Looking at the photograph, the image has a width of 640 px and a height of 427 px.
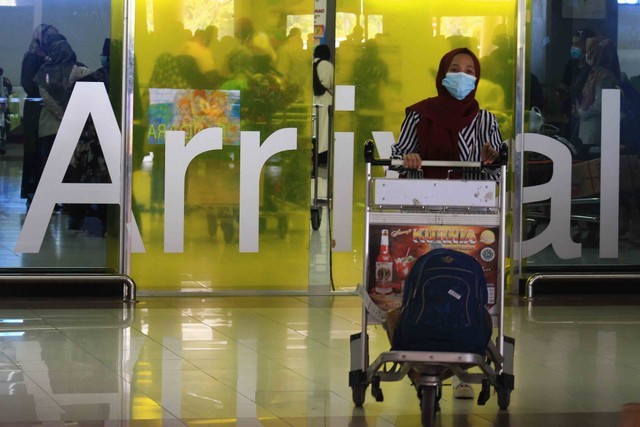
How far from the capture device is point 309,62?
30.2ft

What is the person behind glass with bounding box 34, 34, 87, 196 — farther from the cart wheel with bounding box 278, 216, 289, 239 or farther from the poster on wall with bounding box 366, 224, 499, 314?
the poster on wall with bounding box 366, 224, 499, 314

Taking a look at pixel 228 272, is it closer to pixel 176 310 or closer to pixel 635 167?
pixel 176 310

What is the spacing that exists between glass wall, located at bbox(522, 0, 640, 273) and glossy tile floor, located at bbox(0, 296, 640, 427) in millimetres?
721

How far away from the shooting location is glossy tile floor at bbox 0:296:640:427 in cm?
533

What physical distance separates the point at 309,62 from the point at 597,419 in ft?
15.1

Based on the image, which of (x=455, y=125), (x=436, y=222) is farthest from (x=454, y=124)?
(x=436, y=222)

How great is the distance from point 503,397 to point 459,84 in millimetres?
1452

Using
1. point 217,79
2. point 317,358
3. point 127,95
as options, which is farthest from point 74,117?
point 317,358

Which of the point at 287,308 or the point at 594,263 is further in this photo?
the point at 594,263

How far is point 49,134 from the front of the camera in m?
8.94

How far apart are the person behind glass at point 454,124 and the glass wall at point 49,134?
3.82 metres

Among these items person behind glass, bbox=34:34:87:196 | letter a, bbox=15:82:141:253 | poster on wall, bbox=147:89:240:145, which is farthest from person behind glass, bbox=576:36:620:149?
person behind glass, bbox=34:34:87:196

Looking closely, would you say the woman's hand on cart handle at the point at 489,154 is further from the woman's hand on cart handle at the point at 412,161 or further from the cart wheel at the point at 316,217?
the cart wheel at the point at 316,217

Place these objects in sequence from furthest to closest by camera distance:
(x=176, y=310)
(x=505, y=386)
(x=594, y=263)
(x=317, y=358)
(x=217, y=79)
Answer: (x=594, y=263) < (x=217, y=79) < (x=176, y=310) < (x=317, y=358) < (x=505, y=386)
